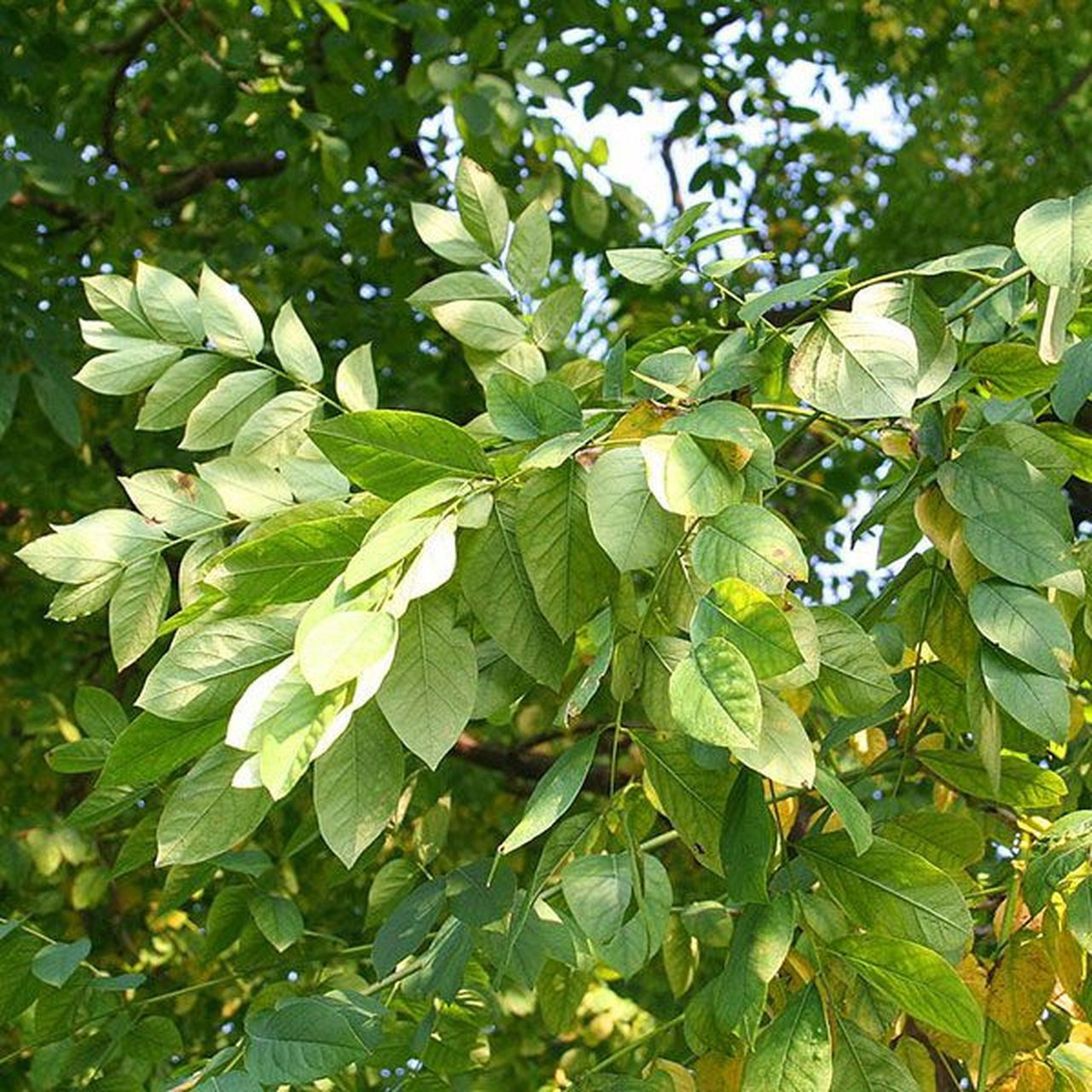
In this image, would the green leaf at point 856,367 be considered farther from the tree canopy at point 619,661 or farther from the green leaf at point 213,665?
the green leaf at point 213,665

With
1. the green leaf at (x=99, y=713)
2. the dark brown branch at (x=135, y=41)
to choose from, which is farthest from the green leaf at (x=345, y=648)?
the dark brown branch at (x=135, y=41)

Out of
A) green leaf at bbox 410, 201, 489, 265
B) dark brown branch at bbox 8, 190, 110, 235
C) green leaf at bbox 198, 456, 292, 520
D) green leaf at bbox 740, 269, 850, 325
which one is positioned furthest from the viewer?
dark brown branch at bbox 8, 190, 110, 235

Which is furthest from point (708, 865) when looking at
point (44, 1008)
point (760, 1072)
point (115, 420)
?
point (115, 420)

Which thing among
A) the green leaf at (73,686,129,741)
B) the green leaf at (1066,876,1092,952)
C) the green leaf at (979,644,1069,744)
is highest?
the green leaf at (979,644,1069,744)

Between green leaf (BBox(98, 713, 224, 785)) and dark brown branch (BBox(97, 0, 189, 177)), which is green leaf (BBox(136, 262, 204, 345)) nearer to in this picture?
green leaf (BBox(98, 713, 224, 785))

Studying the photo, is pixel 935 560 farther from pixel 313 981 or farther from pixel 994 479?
pixel 313 981

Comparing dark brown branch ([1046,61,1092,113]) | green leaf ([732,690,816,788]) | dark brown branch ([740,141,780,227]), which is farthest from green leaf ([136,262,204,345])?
dark brown branch ([1046,61,1092,113])

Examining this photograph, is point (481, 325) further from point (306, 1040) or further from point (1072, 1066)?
point (1072, 1066)

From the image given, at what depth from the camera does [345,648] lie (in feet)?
2.03

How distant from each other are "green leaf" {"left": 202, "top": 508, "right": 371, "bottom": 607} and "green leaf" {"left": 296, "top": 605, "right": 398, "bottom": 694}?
0.09m

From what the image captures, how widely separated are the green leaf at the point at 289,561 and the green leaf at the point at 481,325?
35 centimetres

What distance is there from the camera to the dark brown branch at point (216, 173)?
3.15m

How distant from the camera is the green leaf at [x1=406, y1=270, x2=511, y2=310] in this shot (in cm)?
110

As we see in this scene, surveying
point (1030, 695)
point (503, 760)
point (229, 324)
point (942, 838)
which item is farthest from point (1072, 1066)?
point (503, 760)
